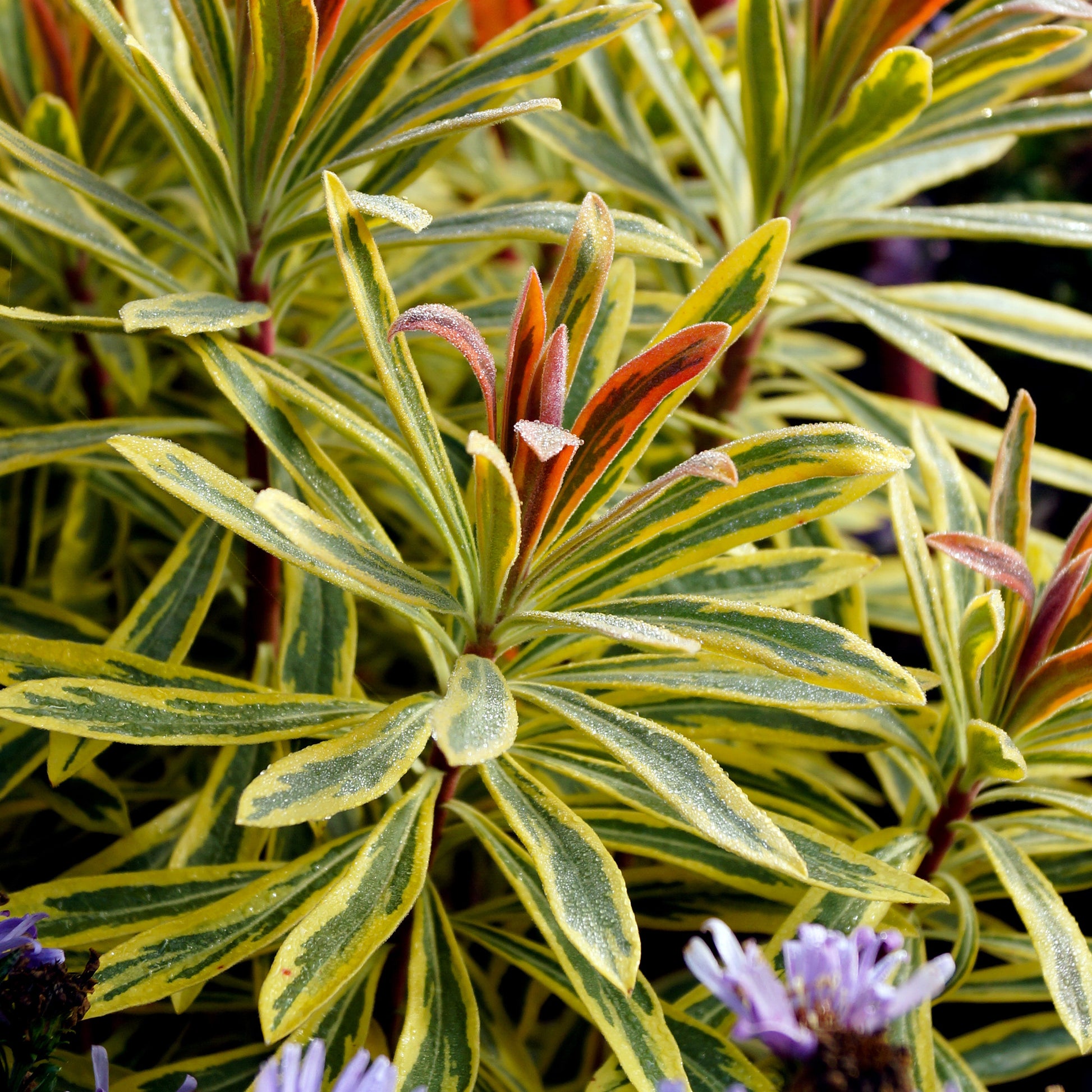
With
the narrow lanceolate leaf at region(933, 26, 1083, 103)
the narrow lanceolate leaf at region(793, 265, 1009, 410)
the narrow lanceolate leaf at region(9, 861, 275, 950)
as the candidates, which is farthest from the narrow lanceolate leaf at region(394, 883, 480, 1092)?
the narrow lanceolate leaf at region(933, 26, 1083, 103)

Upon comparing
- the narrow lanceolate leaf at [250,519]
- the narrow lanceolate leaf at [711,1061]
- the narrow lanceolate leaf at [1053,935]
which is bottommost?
the narrow lanceolate leaf at [711,1061]

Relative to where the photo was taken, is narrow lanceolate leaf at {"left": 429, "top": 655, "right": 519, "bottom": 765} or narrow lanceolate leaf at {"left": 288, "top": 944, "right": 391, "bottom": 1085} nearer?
narrow lanceolate leaf at {"left": 429, "top": 655, "right": 519, "bottom": 765}

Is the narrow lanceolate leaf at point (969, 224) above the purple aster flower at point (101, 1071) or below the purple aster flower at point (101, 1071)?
above

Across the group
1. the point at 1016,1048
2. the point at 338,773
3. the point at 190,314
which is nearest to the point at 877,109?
the point at 190,314

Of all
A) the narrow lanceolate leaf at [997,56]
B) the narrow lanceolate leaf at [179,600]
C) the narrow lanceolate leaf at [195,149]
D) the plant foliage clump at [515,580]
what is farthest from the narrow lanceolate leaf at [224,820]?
the narrow lanceolate leaf at [997,56]

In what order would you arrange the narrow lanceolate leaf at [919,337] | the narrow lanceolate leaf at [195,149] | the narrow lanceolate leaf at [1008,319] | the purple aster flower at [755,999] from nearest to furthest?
the purple aster flower at [755,999] → the narrow lanceolate leaf at [195,149] → the narrow lanceolate leaf at [919,337] → the narrow lanceolate leaf at [1008,319]

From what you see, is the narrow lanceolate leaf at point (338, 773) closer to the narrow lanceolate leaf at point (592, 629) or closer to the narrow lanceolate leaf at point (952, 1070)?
the narrow lanceolate leaf at point (592, 629)

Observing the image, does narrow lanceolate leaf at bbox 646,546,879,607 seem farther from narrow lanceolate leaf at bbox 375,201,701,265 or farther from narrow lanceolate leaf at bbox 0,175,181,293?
narrow lanceolate leaf at bbox 0,175,181,293
